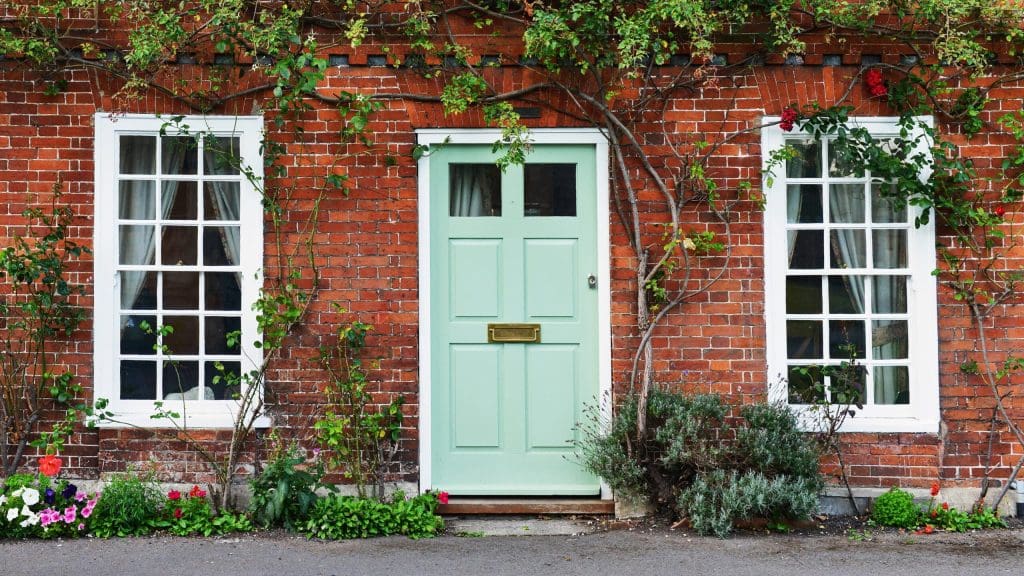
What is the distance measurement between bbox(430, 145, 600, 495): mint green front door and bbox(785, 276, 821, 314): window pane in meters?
1.35

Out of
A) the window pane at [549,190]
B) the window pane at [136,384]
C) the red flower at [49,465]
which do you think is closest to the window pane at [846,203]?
the window pane at [549,190]

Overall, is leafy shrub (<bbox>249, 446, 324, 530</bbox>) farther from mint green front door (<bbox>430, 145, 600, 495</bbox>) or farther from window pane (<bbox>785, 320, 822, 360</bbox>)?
window pane (<bbox>785, 320, 822, 360</bbox>)

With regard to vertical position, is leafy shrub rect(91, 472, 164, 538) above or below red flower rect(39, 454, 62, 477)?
below

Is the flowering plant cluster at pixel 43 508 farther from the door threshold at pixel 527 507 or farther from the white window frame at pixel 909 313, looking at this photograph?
the white window frame at pixel 909 313

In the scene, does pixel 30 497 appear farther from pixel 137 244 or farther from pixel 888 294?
pixel 888 294

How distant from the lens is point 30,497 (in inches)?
250

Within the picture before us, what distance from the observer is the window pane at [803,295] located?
703cm

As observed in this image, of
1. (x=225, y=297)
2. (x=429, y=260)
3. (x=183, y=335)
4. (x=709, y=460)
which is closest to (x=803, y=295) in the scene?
(x=709, y=460)

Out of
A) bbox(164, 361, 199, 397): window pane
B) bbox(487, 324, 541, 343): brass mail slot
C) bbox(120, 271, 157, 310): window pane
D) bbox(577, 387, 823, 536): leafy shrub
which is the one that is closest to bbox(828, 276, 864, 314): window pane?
bbox(577, 387, 823, 536): leafy shrub

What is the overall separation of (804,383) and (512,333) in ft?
6.69

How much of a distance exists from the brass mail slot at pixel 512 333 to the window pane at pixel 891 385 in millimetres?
2381

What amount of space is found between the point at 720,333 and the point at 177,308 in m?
3.72

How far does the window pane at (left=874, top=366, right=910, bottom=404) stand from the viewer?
705 centimetres

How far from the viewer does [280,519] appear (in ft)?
21.5
